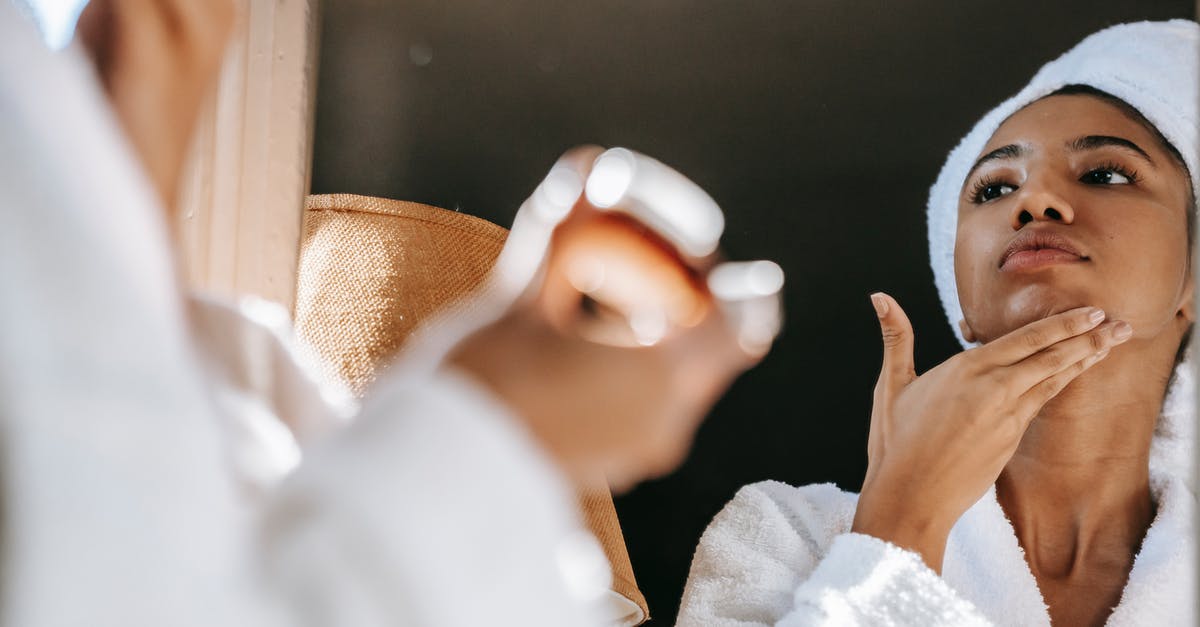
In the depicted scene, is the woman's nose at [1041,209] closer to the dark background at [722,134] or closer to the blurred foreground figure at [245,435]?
the dark background at [722,134]

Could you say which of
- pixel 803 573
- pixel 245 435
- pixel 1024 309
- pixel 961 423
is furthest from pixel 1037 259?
pixel 245 435

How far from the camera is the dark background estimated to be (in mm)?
661

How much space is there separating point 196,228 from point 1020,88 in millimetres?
563

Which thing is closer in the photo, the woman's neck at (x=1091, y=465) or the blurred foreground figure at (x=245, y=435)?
the blurred foreground figure at (x=245, y=435)

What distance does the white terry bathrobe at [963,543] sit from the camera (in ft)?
1.78

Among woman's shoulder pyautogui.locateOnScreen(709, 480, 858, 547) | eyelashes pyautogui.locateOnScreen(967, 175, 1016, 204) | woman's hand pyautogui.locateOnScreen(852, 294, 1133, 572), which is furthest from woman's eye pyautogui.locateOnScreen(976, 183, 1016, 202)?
woman's shoulder pyautogui.locateOnScreen(709, 480, 858, 547)

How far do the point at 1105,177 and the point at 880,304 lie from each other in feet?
0.66

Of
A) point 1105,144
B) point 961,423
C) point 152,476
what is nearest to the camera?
point 152,476

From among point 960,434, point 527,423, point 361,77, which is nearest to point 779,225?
point 960,434

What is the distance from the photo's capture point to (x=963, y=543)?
0.66 metres

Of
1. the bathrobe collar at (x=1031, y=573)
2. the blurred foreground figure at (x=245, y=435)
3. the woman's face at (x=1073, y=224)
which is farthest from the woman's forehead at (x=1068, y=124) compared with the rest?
the blurred foreground figure at (x=245, y=435)

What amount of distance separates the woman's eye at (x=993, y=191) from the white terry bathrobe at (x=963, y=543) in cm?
2

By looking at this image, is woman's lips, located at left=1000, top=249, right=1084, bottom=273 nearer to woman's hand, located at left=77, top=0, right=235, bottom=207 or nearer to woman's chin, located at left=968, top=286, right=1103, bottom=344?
woman's chin, located at left=968, top=286, right=1103, bottom=344

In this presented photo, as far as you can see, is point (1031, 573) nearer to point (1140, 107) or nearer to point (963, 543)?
point (963, 543)
